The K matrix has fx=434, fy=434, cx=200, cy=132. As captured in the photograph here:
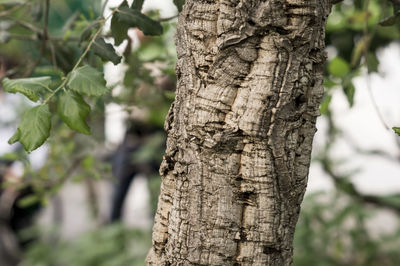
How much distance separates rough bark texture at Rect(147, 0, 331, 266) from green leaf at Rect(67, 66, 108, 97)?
0.16 m

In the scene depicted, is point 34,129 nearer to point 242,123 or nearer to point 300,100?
point 242,123

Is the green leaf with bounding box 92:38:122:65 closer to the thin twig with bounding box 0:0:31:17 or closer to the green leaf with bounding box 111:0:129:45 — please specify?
the green leaf with bounding box 111:0:129:45

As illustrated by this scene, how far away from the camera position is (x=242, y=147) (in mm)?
773

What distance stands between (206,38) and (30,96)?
0.36 meters

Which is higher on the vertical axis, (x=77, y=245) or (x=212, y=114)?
(x=212, y=114)

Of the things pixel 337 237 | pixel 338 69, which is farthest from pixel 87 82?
pixel 337 237

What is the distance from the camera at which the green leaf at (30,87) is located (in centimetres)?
84

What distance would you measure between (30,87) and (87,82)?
4.5 inches

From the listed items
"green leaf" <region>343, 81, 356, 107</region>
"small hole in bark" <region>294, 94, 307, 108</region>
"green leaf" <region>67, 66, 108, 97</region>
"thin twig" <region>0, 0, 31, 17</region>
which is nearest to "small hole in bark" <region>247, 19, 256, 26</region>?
"small hole in bark" <region>294, 94, 307, 108</region>

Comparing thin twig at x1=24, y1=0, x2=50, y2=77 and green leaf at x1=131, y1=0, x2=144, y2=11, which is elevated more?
green leaf at x1=131, y1=0, x2=144, y2=11

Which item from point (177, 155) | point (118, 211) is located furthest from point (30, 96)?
point (118, 211)

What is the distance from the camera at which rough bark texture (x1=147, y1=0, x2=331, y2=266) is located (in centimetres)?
76

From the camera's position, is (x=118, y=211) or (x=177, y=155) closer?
(x=177, y=155)

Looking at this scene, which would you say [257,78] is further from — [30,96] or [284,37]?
[30,96]
